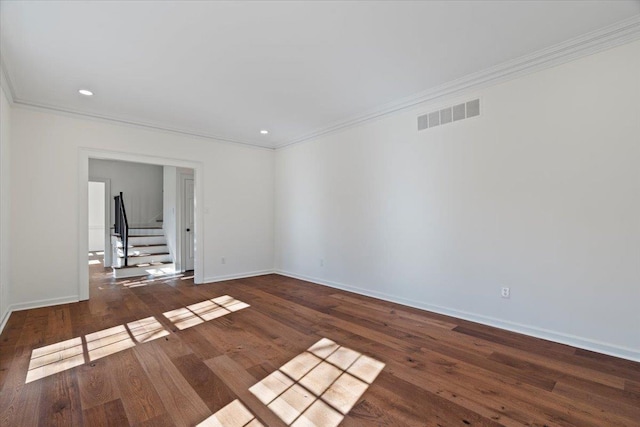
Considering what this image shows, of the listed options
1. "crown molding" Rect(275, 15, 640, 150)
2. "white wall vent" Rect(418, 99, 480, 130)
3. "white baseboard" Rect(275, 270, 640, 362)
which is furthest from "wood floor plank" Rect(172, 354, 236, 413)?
"crown molding" Rect(275, 15, 640, 150)

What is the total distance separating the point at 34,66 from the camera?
120 inches

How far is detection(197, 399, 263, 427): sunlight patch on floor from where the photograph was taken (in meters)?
1.72

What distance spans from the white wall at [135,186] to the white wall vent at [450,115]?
761 centimetres

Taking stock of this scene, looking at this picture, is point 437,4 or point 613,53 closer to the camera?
point 437,4

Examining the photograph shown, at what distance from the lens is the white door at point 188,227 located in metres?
6.91

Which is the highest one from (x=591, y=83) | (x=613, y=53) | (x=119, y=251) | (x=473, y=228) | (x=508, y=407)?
(x=613, y=53)

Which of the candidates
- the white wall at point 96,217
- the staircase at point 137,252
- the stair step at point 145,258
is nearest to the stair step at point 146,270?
the staircase at point 137,252

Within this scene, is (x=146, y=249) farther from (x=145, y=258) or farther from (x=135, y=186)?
(x=135, y=186)

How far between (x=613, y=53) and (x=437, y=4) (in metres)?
1.71

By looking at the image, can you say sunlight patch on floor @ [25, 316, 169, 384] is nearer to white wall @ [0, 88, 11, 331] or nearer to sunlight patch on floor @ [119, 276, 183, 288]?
white wall @ [0, 88, 11, 331]

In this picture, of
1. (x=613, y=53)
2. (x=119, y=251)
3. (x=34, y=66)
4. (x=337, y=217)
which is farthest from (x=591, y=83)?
(x=119, y=251)

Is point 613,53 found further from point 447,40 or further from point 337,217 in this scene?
point 337,217

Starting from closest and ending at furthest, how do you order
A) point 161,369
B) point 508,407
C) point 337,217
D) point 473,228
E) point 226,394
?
point 508,407, point 226,394, point 161,369, point 473,228, point 337,217

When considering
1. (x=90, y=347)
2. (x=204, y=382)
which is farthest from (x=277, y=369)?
(x=90, y=347)
